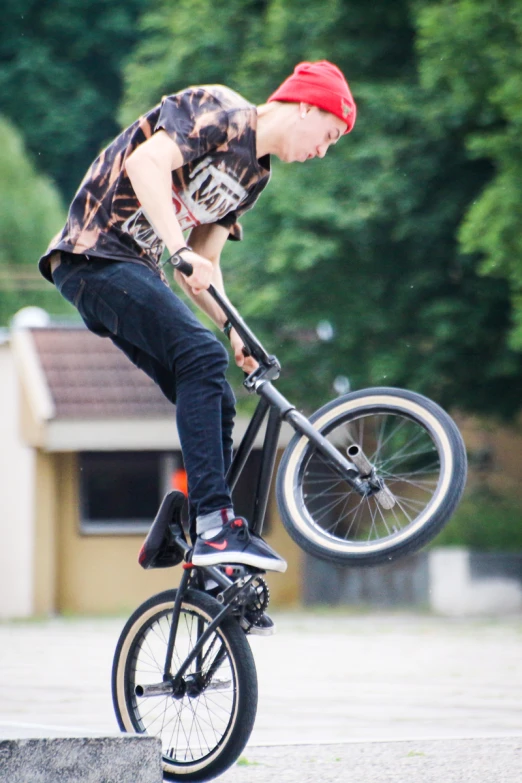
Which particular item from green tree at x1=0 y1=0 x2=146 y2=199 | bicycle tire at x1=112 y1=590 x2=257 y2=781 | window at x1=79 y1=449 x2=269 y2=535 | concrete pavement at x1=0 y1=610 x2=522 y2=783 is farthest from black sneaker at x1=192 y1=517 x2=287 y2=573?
green tree at x1=0 y1=0 x2=146 y2=199

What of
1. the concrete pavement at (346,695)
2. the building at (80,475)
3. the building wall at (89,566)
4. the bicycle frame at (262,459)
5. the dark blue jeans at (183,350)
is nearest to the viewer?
the dark blue jeans at (183,350)

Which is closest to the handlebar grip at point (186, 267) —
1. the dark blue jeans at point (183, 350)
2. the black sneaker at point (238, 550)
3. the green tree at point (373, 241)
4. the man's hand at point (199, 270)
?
the man's hand at point (199, 270)

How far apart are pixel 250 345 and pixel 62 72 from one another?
121 ft

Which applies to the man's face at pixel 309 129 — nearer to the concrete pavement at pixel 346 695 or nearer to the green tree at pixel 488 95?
the concrete pavement at pixel 346 695

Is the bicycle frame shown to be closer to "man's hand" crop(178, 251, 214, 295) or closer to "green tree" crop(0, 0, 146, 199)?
"man's hand" crop(178, 251, 214, 295)

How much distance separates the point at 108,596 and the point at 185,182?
20394 millimetres

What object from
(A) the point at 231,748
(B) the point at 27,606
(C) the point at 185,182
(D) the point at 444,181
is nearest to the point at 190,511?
(A) the point at 231,748

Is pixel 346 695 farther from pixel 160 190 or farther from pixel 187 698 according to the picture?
pixel 160 190

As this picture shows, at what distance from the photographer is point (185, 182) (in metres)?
4.38

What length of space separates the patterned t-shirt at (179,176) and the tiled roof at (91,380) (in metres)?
18.5

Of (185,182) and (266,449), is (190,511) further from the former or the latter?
(185,182)

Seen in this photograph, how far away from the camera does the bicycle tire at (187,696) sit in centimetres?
427

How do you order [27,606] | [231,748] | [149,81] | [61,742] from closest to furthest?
[61,742] < [231,748] < [149,81] < [27,606]

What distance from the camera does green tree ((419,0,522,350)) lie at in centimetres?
1497
